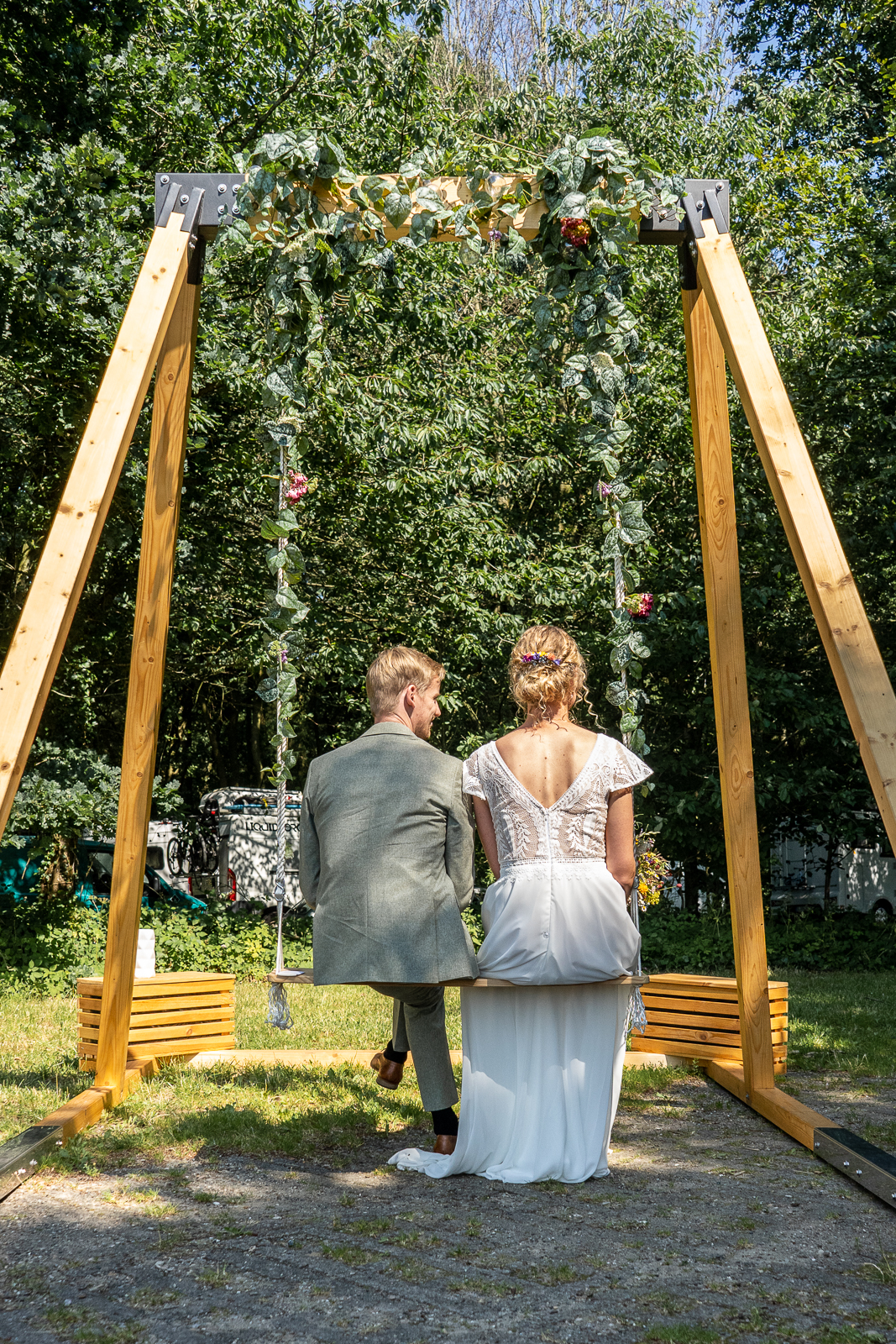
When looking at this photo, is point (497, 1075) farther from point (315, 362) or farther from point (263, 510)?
point (263, 510)

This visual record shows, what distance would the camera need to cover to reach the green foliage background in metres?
9.57

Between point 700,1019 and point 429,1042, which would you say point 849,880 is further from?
point 429,1042

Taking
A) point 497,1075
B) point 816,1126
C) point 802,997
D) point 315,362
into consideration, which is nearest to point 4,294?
point 315,362

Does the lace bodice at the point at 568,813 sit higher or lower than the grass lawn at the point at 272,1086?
higher

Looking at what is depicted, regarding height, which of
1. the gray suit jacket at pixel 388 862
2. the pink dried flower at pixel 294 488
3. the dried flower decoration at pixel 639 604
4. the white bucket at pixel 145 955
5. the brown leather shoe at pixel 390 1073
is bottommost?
the brown leather shoe at pixel 390 1073

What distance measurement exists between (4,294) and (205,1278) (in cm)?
736

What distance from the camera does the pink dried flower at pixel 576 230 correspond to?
15.8ft

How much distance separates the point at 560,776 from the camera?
4.25m

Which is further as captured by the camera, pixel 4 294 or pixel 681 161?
pixel 681 161

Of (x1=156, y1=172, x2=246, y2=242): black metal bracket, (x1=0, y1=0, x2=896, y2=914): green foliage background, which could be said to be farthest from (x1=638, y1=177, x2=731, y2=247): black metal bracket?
(x1=0, y1=0, x2=896, y2=914): green foliage background

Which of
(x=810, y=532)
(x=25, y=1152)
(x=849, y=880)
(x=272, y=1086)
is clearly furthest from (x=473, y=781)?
(x=849, y=880)

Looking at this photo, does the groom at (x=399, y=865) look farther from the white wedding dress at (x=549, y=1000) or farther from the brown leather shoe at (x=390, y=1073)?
the brown leather shoe at (x=390, y=1073)

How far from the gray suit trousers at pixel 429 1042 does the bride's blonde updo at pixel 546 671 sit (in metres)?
1.12

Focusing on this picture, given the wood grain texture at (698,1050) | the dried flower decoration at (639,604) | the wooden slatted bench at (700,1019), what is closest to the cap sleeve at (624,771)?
the dried flower decoration at (639,604)
